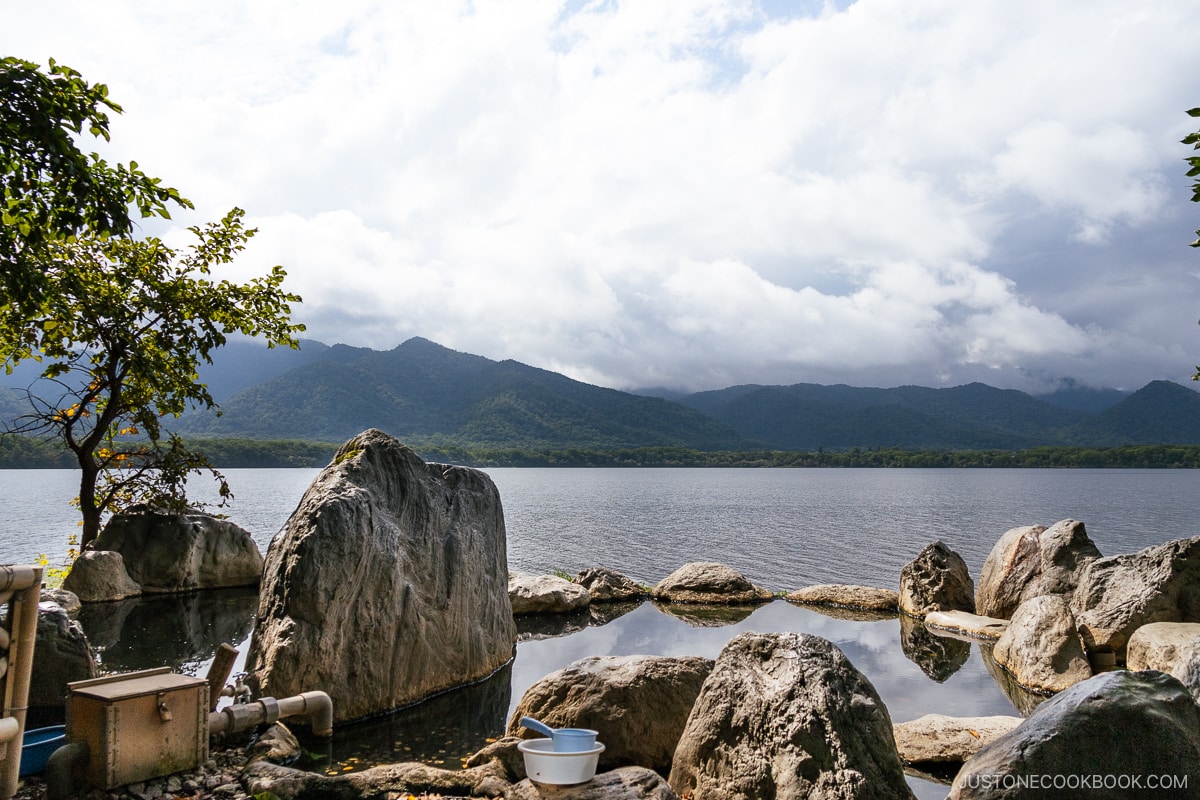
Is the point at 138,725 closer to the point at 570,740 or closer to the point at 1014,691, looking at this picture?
the point at 570,740

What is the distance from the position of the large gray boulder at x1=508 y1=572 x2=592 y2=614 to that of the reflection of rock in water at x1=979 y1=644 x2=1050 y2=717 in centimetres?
1027

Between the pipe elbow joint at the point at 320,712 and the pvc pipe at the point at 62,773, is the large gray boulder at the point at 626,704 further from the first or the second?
the pvc pipe at the point at 62,773

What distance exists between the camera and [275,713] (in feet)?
31.1

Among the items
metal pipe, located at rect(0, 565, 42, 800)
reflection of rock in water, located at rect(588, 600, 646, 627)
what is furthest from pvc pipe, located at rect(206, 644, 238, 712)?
reflection of rock in water, located at rect(588, 600, 646, 627)

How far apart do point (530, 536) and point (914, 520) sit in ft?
92.1

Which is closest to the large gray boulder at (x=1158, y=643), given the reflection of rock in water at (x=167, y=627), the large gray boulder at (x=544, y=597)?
the large gray boulder at (x=544, y=597)

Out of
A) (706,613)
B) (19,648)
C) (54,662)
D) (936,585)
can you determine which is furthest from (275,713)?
(936,585)

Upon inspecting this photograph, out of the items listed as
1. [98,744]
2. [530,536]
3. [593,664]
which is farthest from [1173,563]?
[530,536]

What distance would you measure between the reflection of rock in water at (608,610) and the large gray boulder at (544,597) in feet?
1.60

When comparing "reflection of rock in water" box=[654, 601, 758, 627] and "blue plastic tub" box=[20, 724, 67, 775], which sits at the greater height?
"blue plastic tub" box=[20, 724, 67, 775]

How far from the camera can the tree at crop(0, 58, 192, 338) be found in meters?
7.11

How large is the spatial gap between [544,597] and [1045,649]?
11.9 m

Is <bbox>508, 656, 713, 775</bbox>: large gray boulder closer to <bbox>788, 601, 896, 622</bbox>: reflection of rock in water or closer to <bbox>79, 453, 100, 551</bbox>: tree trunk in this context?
<bbox>788, 601, 896, 622</bbox>: reflection of rock in water

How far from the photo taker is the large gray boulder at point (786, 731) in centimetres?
739
